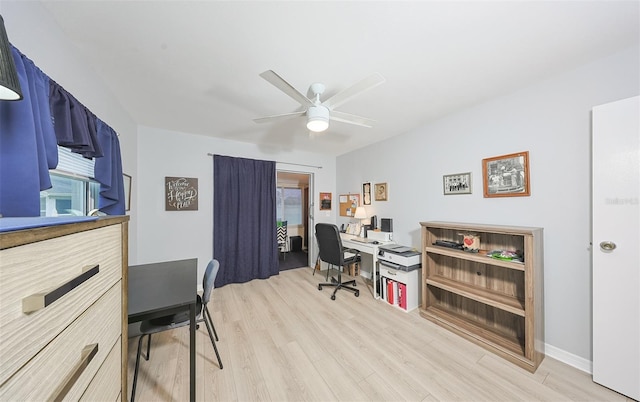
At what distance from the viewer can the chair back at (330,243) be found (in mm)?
2967

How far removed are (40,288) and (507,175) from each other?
298 centimetres

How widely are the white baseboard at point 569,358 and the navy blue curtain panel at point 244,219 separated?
3.38 m

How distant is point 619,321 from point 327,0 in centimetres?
279

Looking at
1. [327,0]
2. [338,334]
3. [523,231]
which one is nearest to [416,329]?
[338,334]

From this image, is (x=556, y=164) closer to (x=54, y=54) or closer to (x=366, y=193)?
(x=366, y=193)

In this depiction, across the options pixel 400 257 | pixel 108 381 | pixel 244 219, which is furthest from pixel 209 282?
pixel 400 257

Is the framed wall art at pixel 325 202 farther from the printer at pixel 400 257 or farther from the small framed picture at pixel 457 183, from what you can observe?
the small framed picture at pixel 457 183

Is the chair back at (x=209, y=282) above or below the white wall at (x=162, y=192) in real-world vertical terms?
below

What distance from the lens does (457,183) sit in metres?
2.52

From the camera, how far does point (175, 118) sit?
104 inches

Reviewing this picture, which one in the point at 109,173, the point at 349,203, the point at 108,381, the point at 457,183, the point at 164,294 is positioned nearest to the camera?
the point at 108,381

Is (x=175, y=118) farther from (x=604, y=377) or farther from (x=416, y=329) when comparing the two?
(x=604, y=377)

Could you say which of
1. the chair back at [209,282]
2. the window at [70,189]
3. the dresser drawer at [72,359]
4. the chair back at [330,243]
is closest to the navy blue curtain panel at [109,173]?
the window at [70,189]

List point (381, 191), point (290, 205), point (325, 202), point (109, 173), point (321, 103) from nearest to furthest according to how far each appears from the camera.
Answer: point (109, 173) → point (321, 103) → point (381, 191) → point (325, 202) → point (290, 205)
